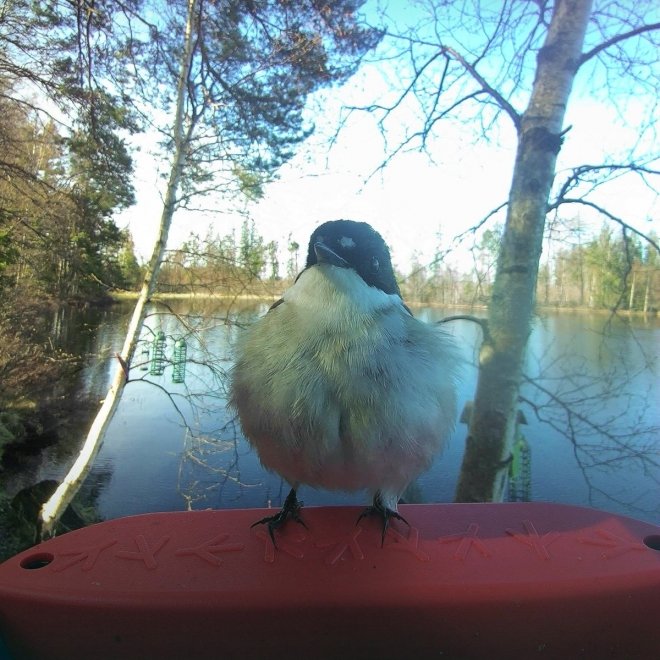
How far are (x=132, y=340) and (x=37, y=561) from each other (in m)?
7.88

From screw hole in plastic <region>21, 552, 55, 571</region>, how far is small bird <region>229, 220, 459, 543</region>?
718 mm

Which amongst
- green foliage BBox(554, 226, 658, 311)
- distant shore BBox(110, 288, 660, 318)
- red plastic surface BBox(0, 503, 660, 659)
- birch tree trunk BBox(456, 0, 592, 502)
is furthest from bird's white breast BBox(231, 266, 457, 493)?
green foliage BBox(554, 226, 658, 311)

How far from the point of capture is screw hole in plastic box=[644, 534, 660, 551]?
65.4 inches

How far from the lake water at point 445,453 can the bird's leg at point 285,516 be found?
90cm

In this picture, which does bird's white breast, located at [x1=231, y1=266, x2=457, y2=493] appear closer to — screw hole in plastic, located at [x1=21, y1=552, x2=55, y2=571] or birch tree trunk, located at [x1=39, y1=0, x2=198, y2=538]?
screw hole in plastic, located at [x1=21, y1=552, x2=55, y2=571]

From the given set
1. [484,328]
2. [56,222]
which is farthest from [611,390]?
[56,222]

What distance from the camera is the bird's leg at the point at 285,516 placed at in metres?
1.79

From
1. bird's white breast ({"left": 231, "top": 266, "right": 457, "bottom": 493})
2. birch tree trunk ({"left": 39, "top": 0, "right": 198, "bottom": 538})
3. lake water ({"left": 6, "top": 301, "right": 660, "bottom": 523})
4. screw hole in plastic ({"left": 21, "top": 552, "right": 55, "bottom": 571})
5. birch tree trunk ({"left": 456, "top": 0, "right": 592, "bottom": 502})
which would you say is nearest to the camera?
screw hole in plastic ({"left": 21, "top": 552, "right": 55, "bottom": 571})

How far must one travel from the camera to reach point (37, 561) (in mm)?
1503

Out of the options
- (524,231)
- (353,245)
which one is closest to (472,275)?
(524,231)

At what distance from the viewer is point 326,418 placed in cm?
162

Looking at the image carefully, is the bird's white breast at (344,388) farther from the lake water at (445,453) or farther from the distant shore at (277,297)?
the distant shore at (277,297)

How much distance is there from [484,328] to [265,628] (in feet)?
15.8

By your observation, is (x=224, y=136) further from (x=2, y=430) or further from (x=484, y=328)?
(x=2, y=430)
